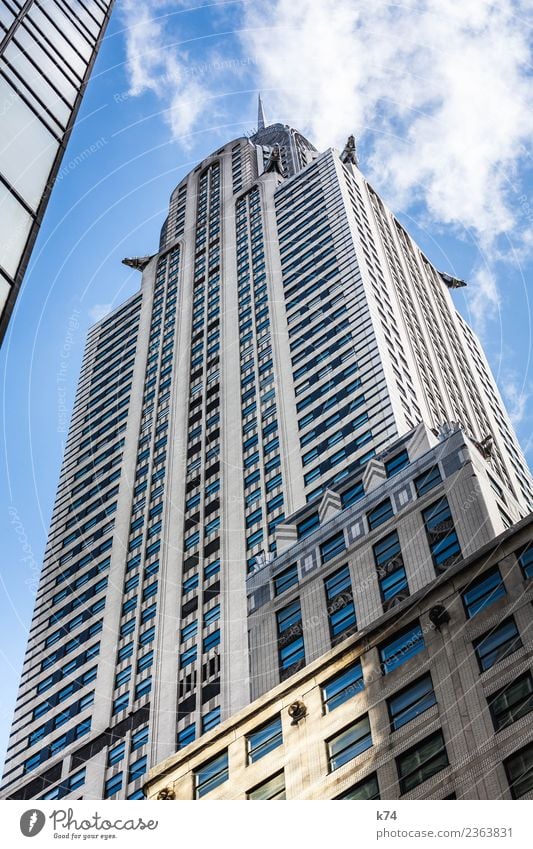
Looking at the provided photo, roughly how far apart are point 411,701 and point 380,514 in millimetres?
15165

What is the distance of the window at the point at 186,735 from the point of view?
208 ft

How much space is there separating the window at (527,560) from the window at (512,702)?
172 inches

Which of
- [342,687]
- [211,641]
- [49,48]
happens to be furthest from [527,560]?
[211,641]

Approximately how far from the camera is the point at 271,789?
113ft

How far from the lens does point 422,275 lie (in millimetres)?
121688

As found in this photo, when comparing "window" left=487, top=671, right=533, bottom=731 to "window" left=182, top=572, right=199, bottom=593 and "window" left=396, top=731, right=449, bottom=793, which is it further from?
"window" left=182, top=572, right=199, bottom=593

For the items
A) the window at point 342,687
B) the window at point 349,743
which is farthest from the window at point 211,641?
the window at point 349,743

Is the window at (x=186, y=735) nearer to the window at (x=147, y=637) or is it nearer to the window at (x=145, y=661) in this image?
the window at (x=145, y=661)

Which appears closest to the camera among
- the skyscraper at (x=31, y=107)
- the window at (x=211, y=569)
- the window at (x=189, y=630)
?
the skyscraper at (x=31, y=107)

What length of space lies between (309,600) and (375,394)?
3272 centimetres

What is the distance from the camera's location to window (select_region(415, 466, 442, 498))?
157ft

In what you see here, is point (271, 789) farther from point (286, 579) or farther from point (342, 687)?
point (286, 579)
